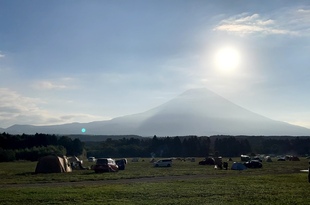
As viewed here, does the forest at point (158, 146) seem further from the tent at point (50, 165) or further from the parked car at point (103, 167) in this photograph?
the parked car at point (103, 167)

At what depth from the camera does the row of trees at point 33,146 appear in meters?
83.1

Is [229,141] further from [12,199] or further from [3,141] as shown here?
[12,199]

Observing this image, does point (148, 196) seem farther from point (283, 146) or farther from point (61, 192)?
point (283, 146)

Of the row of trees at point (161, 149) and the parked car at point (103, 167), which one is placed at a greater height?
the row of trees at point (161, 149)

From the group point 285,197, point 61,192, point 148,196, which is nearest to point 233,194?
point 285,197

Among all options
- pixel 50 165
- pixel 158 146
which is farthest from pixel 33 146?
pixel 50 165

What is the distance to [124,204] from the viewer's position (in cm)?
1620

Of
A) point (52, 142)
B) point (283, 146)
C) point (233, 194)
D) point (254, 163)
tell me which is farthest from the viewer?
point (283, 146)

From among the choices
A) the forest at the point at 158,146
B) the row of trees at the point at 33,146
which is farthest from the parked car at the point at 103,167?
the forest at the point at 158,146

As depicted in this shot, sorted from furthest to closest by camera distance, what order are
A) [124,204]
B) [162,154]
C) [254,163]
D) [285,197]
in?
1. [162,154]
2. [254,163]
3. [285,197]
4. [124,204]

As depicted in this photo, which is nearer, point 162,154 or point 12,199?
point 12,199

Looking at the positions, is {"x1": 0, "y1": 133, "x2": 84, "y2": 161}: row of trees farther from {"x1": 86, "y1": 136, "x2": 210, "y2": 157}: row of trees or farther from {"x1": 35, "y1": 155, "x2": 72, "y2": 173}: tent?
{"x1": 35, "y1": 155, "x2": 72, "y2": 173}: tent

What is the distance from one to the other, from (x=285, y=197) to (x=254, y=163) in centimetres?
3577

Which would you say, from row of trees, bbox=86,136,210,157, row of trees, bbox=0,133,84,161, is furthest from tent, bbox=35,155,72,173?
row of trees, bbox=86,136,210,157
